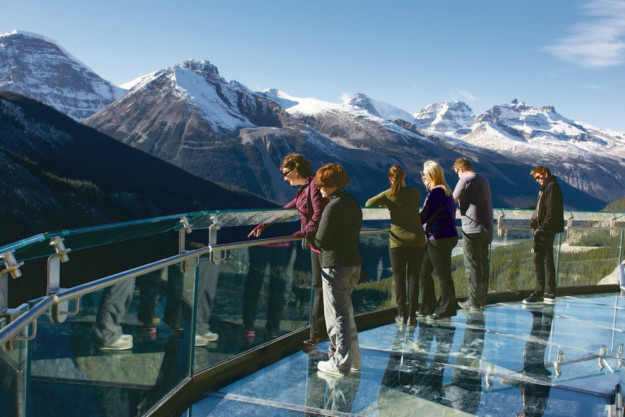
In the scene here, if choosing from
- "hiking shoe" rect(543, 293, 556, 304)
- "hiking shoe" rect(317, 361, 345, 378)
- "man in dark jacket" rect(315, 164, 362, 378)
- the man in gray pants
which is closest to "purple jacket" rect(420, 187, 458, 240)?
the man in gray pants

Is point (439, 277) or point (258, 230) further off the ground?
point (258, 230)

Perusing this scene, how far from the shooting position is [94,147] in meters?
125

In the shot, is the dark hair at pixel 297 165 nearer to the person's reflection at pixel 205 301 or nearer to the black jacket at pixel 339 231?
the black jacket at pixel 339 231

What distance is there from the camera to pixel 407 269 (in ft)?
16.1

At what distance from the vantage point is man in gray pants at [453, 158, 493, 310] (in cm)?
539

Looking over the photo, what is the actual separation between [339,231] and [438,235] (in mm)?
1697

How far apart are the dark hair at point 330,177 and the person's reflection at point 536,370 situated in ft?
5.30

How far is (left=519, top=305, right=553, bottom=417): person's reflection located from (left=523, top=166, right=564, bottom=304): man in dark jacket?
0.74 metres

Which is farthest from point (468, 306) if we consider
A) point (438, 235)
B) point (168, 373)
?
point (168, 373)

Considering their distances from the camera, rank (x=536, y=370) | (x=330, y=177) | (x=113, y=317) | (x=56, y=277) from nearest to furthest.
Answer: (x=56, y=277)
(x=113, y=317)
(x=330, y=177)
(x=536, y=370)

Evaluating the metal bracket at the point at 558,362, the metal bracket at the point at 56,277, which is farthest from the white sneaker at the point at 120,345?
the metal bracket at the point at 558,362

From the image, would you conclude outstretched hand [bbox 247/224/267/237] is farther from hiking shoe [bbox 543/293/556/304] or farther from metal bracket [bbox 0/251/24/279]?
hiking shoe [bbox 543/293/556/304]

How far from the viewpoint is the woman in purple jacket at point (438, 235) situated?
4.95 meters

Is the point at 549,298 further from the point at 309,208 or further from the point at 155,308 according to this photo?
the point at 155,308
